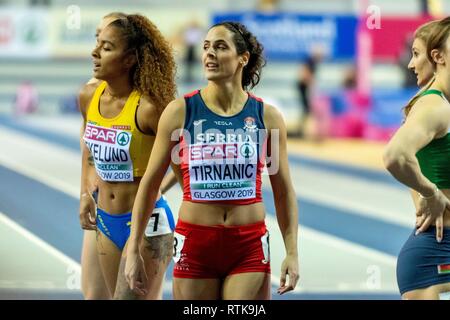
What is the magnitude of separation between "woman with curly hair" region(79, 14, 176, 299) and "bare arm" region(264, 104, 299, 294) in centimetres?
70

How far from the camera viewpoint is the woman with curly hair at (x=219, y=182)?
174 inches

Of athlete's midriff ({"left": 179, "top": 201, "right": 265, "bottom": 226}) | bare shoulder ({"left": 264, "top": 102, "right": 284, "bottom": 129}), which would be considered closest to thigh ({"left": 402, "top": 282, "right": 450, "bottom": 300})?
athlete's midriff ({"left": 179, "top": 201, "right": 265, "bottom": 226})

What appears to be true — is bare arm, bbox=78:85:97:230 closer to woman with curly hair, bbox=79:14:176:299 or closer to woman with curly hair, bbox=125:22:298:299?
woman with curly hair, bbox=79:14:176:299

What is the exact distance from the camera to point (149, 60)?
16.5ft

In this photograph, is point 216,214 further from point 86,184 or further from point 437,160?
point 86,184

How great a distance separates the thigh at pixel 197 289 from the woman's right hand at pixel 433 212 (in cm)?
94

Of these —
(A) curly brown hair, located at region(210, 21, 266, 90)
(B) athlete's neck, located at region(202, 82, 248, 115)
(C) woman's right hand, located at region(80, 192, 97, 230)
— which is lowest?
(C) woman's right hand, located at region(80, 192, 97, 230)

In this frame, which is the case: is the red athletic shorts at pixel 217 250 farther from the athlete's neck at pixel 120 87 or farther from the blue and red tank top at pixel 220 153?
the athlete's neck at pixel 120 87

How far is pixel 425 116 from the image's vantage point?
4.12 m

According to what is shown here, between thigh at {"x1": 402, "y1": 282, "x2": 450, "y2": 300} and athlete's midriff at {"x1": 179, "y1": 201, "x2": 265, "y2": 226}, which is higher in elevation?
athlete's midriff at {"x1": 179, "y1": 201, "x2": 265, "y2": 226}

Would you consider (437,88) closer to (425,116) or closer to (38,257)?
(425,116)

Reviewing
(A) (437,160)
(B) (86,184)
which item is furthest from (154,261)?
(A) (437,160)

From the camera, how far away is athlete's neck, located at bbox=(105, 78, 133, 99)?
505 cm
